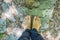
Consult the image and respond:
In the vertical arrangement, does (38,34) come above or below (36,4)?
below

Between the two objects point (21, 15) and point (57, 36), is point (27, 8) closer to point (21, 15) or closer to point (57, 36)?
point (21, 15)

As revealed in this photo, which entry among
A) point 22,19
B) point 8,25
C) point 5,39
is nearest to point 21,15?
point 22,19

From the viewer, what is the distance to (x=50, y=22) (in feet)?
5.66

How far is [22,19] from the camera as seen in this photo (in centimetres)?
172

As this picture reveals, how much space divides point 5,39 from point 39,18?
387mm

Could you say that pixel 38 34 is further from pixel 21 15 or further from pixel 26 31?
pixel 21 15

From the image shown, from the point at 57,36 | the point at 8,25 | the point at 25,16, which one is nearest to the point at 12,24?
the point at 8,25

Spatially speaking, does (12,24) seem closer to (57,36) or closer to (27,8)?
(27,8)

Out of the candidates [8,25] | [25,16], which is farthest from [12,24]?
[25,16]

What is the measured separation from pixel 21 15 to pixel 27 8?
9 cm

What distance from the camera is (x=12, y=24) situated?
1.70 m

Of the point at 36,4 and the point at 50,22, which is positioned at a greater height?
the point at 36,4

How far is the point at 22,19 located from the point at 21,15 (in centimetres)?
4

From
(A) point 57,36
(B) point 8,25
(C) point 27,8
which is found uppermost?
(C) point 27,8
